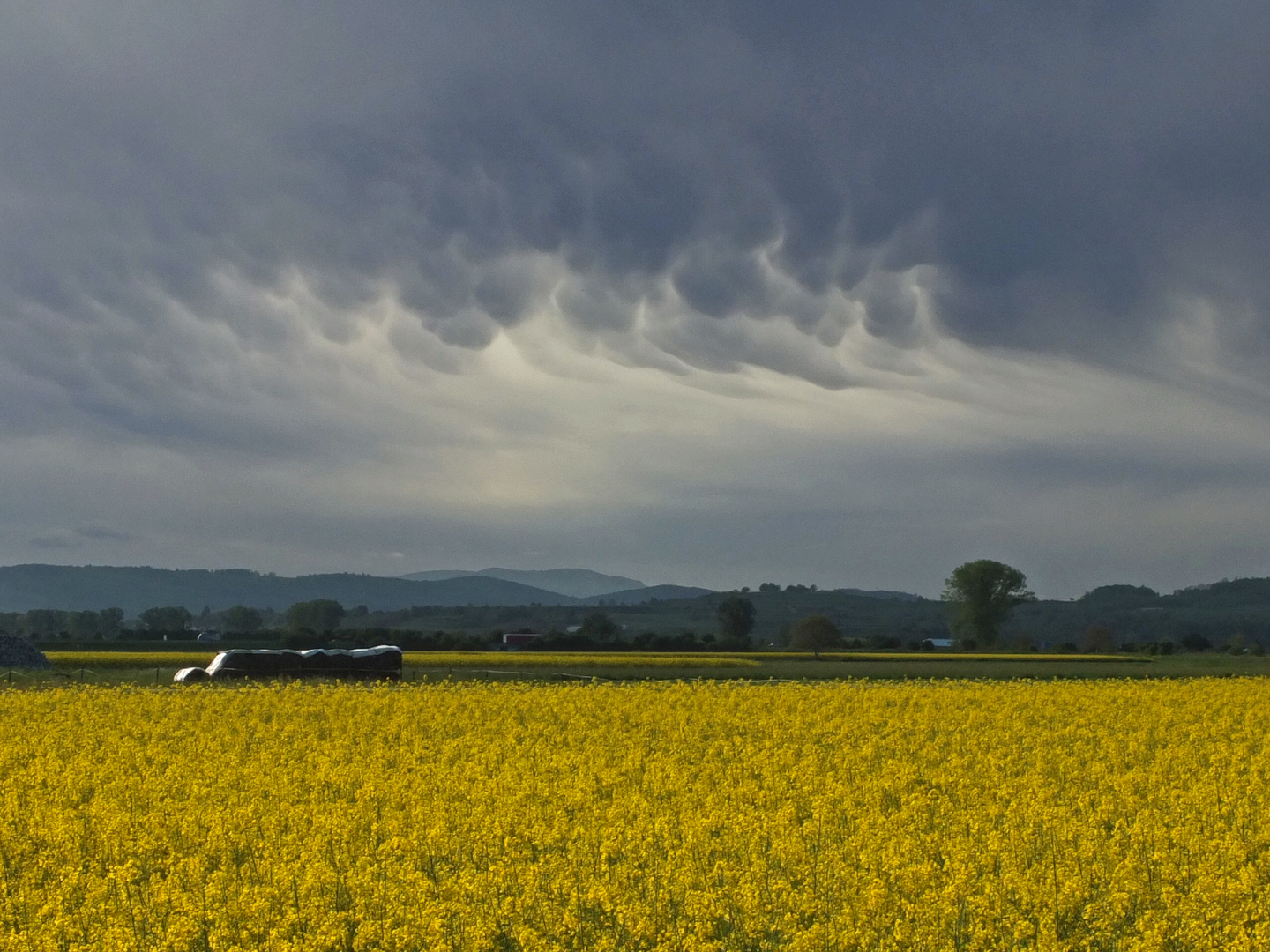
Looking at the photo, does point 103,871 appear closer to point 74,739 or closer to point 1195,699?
point 74,739

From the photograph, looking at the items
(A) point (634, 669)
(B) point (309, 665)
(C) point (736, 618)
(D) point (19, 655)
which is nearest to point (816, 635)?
(C) point (736, 618)

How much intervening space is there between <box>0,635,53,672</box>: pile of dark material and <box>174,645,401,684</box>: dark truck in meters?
10.5

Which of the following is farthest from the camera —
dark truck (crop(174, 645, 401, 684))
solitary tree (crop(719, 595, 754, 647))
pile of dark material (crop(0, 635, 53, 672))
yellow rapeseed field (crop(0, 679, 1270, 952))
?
solitary tree (crop(719, 595, 754, 647))

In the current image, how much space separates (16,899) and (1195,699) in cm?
2910

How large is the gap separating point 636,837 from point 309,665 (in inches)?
1652

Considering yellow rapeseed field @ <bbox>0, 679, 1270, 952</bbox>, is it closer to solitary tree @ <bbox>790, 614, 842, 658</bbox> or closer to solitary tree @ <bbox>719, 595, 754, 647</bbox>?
solitary tree @ <bbox>790, 614, 842, 658</bbox>

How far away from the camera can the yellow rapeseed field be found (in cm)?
986

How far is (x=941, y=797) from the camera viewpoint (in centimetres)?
1542

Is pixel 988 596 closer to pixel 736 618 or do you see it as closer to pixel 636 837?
pixel 736 618

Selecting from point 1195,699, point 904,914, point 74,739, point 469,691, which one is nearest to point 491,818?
point 904,914

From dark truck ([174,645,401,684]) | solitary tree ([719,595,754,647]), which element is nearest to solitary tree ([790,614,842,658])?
solitary tree ([719,595,754,647])

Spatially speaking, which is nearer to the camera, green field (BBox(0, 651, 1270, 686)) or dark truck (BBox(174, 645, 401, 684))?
dark truck (BBox(174, 645, 401, 684))

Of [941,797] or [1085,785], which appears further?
[1085,785]

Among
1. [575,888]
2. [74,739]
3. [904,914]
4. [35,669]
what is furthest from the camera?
[35,669]
